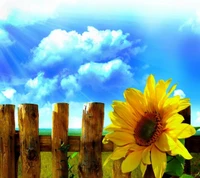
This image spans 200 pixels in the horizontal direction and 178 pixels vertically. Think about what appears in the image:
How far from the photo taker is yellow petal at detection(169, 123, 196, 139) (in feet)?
1.75

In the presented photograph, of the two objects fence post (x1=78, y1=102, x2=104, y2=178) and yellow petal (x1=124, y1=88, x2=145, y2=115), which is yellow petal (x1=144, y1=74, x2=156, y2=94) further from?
fence post (x1=78, y1=102, x2=104, y2=178)

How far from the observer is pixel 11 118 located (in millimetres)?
3266

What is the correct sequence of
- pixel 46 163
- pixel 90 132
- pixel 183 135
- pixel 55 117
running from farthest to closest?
pixel 46 163 < pixel 55 117 < pixel 90 132 < pixel 183 135

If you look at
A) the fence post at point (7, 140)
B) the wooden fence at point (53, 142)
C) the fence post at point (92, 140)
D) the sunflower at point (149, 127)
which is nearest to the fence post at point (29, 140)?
the wooden fence at point (53, 142)

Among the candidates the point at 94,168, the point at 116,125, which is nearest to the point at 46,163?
the point at 94,168

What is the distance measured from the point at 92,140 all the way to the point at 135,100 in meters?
2.29

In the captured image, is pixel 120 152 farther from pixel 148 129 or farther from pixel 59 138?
pixel 59 138

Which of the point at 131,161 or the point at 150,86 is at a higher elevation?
the point at 150,86

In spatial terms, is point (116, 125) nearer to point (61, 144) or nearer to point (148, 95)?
point (148, 95)

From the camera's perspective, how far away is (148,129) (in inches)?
23.6

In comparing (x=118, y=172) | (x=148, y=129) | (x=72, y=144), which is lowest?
(x=118, y=172)

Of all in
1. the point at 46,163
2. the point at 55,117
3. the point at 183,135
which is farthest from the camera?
the point at 46,163

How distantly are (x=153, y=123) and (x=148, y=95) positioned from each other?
0.15 feet

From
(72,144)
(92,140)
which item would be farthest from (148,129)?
(72,144)
